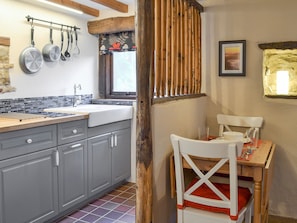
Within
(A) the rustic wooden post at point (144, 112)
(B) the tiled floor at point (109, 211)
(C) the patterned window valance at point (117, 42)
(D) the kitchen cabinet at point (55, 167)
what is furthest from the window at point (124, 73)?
(A) the rustic wooden post at point (144, 112)

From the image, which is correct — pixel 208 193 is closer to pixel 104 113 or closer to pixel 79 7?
pixel 104 113

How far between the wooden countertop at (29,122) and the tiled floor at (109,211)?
98 cm

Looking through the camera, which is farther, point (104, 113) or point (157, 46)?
point (104, 113)

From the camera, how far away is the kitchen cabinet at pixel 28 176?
2.28m

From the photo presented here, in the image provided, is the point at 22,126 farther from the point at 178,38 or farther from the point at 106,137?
the point at 178,38

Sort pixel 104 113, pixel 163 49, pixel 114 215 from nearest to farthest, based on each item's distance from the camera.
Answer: pixel 163 49, pixel 114 215, pixel 104 113

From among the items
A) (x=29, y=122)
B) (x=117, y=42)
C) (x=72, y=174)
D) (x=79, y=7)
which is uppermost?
(x=79, y=7)

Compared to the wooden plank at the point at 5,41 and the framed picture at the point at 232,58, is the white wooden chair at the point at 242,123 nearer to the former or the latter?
the framed picture at the point at 232,58

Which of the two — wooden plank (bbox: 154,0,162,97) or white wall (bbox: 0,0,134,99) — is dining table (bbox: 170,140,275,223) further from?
white wall (bbox: 0,0,134,99)

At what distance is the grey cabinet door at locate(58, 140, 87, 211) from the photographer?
9.21 ft

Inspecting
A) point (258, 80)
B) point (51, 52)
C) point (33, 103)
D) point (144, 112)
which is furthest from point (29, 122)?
point (258, 80)

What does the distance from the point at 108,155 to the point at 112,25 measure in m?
1.68

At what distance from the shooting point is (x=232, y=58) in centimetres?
313

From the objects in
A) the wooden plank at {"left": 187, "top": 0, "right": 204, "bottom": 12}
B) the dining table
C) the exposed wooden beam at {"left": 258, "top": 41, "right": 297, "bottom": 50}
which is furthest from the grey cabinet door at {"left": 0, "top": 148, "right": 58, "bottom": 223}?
the exposed wooden beam at {"left": 258, "top": 41, "right": 297, "bottom": 50}
